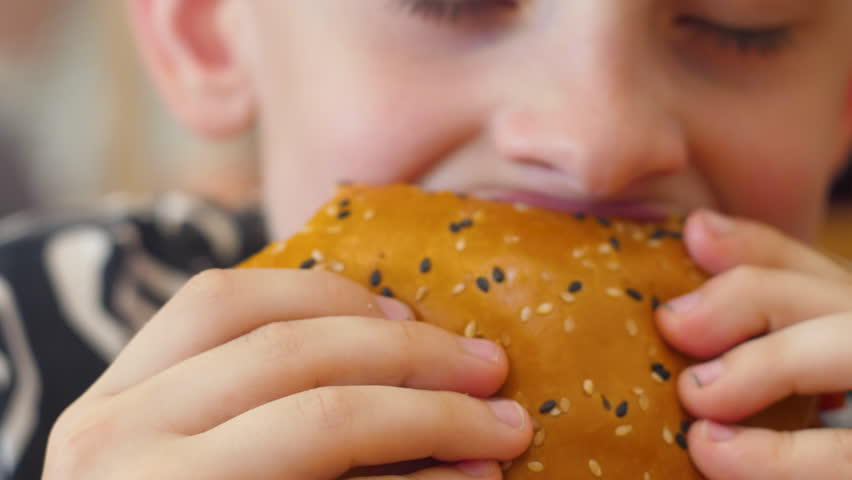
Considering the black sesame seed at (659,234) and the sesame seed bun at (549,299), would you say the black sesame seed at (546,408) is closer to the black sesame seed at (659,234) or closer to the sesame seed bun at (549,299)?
the sesame seed bun at (549,299)

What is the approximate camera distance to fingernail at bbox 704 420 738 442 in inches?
39.8

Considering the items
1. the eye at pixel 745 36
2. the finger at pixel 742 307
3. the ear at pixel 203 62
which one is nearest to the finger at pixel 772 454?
the finger at pixel 742 307

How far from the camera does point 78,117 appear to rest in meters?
4.59

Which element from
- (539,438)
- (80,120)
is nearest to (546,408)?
(539,438)

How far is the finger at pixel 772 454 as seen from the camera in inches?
38.6

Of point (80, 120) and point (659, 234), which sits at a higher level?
point (659, 234)

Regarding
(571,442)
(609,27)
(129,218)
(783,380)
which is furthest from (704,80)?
(129,218)

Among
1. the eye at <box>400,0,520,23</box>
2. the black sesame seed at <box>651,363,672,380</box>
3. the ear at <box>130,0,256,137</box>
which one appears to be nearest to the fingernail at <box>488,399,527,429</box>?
the black sesame seed at <box>651,363,672,380</box>

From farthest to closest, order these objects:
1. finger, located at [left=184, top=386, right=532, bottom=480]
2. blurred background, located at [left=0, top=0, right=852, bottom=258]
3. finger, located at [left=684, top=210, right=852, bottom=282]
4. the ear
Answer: blurred background, located at [left=0, top=0, right=852, bottom=258] → the ear → finger, located at [left=684, top=210, right=852, bottom=282] → finger, located at [left=184, top=386, right=532, bottom=480]

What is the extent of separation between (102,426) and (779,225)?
1.23 metres

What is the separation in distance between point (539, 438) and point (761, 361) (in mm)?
313

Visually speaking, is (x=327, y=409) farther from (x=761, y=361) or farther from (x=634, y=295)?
(x=761, y=361)

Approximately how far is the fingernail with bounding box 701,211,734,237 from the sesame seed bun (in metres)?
0.07

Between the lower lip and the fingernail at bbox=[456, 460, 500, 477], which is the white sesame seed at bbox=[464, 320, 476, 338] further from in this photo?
the lower lip
